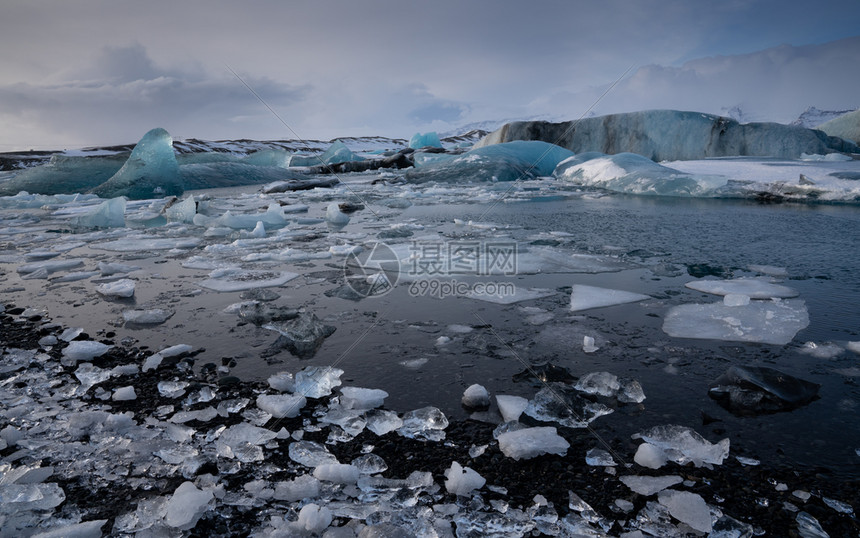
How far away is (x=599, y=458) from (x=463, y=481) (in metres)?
0.33

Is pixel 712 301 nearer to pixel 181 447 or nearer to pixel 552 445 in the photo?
pixel 552 445

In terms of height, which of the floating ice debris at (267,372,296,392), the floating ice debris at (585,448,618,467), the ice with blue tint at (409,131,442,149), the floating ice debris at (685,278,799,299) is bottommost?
the floating ice debris at (585,448,618,467)

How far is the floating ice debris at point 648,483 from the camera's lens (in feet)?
2.99

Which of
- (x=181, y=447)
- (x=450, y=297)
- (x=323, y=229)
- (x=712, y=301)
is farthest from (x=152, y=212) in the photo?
(x=712, y=301)

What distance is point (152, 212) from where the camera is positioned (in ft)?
23.0

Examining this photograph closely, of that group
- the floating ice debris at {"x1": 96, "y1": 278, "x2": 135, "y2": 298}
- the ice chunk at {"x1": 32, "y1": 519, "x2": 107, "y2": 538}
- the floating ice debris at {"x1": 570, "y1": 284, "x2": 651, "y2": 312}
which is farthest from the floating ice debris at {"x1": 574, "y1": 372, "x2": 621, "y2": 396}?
the floating ice debris at {"x1": 96, "y1": 278, "x2": 135, "y2": 298}

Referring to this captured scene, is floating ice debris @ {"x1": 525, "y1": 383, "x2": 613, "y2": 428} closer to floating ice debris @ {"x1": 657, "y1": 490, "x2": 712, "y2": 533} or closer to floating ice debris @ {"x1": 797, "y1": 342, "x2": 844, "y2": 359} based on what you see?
floating ice debris @ {"x1": 657, "y1": 490, "x2": 712, "y2": 533}

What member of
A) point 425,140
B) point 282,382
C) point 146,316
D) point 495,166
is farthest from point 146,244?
point 425,140

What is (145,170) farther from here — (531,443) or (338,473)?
(531,443)

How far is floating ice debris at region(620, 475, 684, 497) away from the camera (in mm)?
912

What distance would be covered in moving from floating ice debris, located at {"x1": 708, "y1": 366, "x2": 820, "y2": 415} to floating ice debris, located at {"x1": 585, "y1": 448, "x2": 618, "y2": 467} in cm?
43

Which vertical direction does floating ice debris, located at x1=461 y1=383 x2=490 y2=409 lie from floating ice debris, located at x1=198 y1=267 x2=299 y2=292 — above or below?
below

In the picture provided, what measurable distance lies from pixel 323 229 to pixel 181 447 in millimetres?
3748

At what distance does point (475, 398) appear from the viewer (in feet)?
4.10
